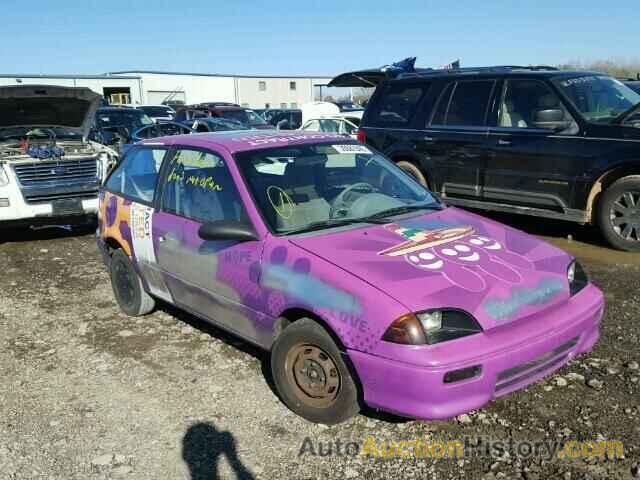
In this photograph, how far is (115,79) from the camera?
4744 cm

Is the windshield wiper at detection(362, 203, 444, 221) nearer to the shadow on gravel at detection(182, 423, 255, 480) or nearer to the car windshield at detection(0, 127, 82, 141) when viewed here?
the shadow on gravel at detection(182, 423, 255, 480)

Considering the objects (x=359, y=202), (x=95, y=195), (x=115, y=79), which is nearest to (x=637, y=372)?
(x=359, y=202)

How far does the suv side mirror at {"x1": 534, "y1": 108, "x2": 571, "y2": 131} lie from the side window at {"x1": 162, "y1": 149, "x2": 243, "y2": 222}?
3941mm

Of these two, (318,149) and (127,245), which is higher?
(318,149)

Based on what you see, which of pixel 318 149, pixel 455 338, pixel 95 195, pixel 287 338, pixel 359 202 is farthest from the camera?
pixel 95 195

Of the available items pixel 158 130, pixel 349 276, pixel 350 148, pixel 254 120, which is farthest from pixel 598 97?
pixel 254 120

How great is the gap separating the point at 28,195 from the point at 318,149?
4.82 m

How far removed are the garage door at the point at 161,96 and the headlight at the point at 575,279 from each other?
5164 cm

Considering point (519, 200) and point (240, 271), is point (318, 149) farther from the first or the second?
point (519, 200)

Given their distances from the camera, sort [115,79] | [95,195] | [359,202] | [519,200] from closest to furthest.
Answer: [359,202] < [519,200] < [95,195] < [115,79]

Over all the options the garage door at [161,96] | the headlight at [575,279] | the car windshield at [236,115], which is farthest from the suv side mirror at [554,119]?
the garage door at [161,96]

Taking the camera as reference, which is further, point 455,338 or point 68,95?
point 68,95

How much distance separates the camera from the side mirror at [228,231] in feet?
11.4

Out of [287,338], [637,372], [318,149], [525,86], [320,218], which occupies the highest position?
[525,86]
